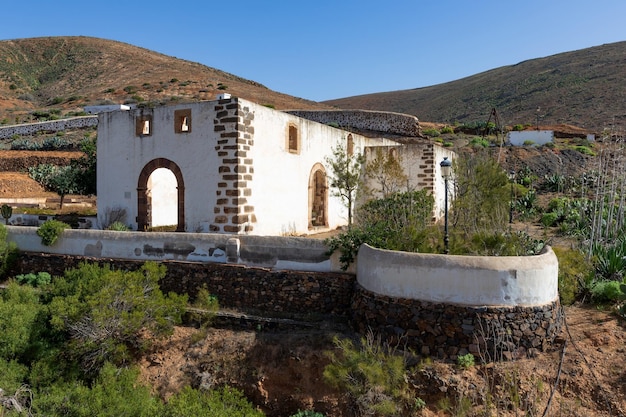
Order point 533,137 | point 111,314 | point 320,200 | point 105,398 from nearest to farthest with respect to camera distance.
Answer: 1. point 105,398
2. point 111,314
3. point 320,200
4. point 533,137

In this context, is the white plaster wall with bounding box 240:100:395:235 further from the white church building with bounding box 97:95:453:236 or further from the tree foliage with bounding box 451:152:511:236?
the tree foliage with bounding box 451:152:511:236

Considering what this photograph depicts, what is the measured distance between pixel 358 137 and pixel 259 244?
29.1ft

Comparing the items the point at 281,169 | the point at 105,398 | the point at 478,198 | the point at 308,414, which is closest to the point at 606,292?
the point at 478,198

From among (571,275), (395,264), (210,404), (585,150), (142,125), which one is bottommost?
(210,404)

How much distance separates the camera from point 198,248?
10.4m

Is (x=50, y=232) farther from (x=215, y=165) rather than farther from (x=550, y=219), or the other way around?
(x=550, y=219)

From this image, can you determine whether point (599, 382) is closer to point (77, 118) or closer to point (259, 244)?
point (259, 244)

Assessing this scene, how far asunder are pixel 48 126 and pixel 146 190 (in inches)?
1109

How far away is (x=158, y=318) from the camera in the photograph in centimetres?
902

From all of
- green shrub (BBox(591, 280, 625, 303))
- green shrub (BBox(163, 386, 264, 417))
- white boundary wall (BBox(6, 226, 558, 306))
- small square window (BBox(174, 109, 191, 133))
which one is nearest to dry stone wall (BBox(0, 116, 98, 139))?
small square window (BBox(174, 109, 191, 133))

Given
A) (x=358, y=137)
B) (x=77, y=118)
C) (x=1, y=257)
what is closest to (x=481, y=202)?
(x=358, y=137)

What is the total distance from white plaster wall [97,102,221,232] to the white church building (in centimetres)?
2

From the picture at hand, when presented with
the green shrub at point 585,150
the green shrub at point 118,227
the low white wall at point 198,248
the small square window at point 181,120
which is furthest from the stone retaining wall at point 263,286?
the green shrub at point 585,150

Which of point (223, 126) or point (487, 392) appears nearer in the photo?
point (487, 392)
